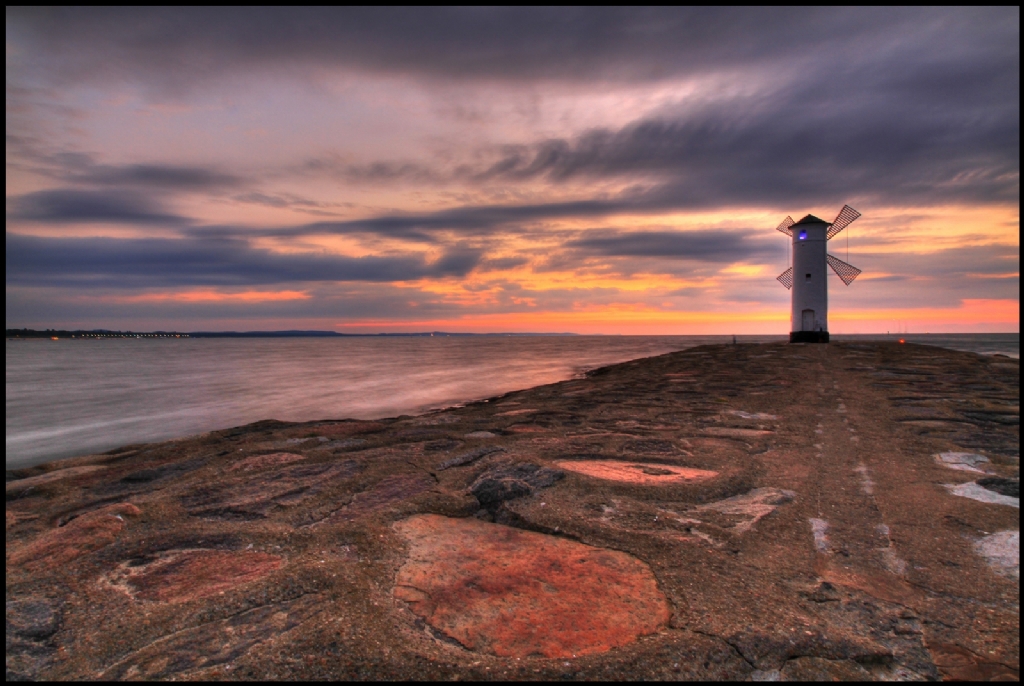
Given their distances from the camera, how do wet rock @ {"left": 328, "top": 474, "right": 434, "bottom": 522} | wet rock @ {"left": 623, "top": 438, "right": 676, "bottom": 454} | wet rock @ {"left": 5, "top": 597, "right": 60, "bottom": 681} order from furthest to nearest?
wet rock @ {"left": 623, "top": 438, "right": 676, "bottom": 454} → wet rock @ {"left": 328, "top": 474, "right": 434, "bottom": 522} → wet rock @ {"left": 5, "top": 597, "right": 60, "bottom": 681}

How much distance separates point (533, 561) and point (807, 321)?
29.5m

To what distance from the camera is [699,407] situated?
8703mm

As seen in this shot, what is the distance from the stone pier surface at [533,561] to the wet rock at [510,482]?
0.09 feet

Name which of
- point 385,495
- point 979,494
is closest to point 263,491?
point 385,495

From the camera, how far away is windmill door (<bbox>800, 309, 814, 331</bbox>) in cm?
2791

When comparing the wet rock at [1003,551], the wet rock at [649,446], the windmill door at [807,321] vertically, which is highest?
the windmill door at [807,321]

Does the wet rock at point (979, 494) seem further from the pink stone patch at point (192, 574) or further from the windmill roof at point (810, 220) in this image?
the windmill roof at point (810, 220)

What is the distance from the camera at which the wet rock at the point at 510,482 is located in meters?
4.25

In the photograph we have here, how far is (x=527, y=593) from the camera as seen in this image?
2.79m

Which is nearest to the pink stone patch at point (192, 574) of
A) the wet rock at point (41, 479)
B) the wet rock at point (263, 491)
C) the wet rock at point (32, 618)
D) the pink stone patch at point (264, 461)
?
the wet rock at point (32, 618)

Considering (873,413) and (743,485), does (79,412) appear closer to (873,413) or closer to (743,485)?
(743,485)

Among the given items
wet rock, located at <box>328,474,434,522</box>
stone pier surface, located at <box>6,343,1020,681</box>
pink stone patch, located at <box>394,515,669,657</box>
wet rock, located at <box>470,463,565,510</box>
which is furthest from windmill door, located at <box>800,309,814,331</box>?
pink stone patch, located at <box>394,515,669,657</box>

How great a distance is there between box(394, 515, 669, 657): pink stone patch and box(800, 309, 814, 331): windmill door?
95.3 feet

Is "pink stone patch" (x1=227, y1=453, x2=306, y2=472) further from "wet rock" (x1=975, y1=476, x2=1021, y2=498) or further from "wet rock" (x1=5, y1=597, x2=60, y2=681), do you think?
Answer: "wet rock" (x1=975, y1=476, x2=1021, y2=498)
